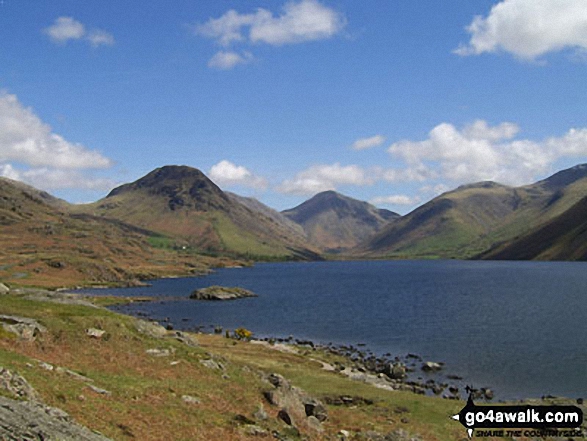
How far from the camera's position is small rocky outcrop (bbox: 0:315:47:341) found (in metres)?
37.5

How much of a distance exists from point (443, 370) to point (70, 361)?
60108 millimetres

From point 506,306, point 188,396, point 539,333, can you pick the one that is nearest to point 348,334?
point 539,333

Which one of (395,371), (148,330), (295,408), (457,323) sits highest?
(148,330)

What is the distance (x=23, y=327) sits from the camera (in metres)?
38.5

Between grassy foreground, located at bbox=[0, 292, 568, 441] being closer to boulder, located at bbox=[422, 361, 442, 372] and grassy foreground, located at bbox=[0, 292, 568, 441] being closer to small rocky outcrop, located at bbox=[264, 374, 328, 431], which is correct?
small rocky outcrop, located at bbox=[264, 374, 328, 431]

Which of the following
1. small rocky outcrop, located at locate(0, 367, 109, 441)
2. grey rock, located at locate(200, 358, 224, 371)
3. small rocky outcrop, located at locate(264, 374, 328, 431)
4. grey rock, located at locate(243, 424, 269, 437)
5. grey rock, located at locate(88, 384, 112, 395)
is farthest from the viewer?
grey rock, located at locate(200, 358, 224, 371)

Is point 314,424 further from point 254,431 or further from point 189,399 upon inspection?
point 189,399

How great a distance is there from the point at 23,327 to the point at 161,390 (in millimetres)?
14552

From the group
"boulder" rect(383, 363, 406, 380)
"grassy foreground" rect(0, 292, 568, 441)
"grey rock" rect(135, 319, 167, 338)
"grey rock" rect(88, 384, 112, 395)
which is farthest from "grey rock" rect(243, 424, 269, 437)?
"boulder" rect(383, 363, 406, 380)

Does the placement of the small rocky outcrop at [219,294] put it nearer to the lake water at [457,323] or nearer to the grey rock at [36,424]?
the lake water at [457,323]

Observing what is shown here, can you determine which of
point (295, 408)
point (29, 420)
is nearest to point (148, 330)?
point (295, 408)

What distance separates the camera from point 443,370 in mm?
76812

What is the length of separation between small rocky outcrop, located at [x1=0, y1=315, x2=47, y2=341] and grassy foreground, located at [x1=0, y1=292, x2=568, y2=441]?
2.11 ft

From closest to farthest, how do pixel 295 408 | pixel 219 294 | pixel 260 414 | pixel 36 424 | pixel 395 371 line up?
pixel 36 424
pixel 260 414
pixel 295 408
pixel 395 371
pixel 219 294
